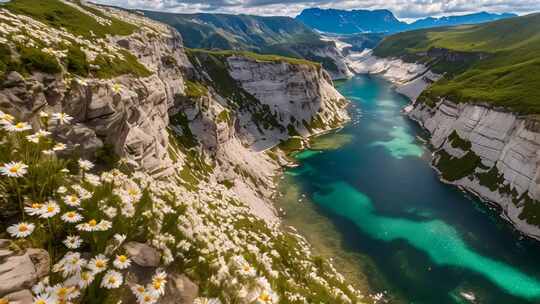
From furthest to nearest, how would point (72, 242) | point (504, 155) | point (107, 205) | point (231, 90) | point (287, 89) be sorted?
point (287, 89) → point (231, 90) → point (504, 155) → point (107, 205) → point (72, 242)

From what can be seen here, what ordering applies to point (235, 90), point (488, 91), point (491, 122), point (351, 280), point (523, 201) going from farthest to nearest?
point (235, 90) < point (488, 91) < point (491, 122) < point (523, 201) < point (351, 280)

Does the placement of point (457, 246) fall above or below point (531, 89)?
below

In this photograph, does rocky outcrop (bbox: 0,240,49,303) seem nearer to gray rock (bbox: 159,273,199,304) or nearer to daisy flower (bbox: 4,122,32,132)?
daisy flower (bbox: 4,122,32,132)

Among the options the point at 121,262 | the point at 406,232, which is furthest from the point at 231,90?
the point at 121,262

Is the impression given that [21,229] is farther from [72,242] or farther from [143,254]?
[143,254]

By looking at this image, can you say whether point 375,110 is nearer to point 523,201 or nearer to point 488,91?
point 488,91

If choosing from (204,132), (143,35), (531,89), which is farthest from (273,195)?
(531,89)
